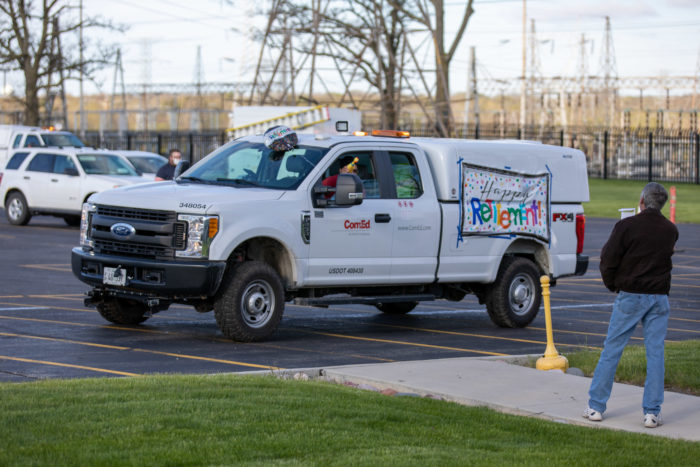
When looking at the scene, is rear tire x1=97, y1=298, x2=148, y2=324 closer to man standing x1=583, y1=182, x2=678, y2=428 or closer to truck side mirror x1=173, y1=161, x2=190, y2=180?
truck side mirror x1=173, y1=161, x2=190, y2=180

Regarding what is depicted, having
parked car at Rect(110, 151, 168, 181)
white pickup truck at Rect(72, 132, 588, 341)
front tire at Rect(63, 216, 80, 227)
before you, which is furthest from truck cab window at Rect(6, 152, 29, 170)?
white pickup truck at Rect(72, 132, 588, 341)

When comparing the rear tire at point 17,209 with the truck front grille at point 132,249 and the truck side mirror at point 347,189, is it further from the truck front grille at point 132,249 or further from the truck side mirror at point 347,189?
the truck side mirror at point 347,189

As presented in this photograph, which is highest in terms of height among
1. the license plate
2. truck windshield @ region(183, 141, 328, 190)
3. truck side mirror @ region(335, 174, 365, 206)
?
truck windshield @ region(183, 141, 328, 190)

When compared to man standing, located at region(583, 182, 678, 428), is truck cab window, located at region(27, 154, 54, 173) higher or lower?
higher

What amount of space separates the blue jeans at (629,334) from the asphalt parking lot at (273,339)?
9.98ft

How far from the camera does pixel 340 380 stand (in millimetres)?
9125

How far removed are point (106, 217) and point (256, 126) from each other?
66.0 feet

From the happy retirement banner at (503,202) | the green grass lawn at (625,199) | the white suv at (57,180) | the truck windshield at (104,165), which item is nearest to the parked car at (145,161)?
the truck windshield at (104,165)

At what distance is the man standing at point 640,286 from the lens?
7.85 m

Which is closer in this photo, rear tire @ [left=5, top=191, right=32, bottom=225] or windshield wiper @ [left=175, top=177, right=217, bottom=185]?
windshield wiper @ [left=175, top=177, right=217, bottom=185]

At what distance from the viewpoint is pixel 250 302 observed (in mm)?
11234

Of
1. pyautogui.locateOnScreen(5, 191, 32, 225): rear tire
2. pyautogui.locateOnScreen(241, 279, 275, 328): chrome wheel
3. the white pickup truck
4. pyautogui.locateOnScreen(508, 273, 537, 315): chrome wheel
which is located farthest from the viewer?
pyautogui.locateOnScreen(5, 191, 32, 225): rear tire

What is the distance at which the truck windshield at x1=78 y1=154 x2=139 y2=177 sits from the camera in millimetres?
26219

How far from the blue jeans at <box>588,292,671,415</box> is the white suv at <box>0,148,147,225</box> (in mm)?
18866
